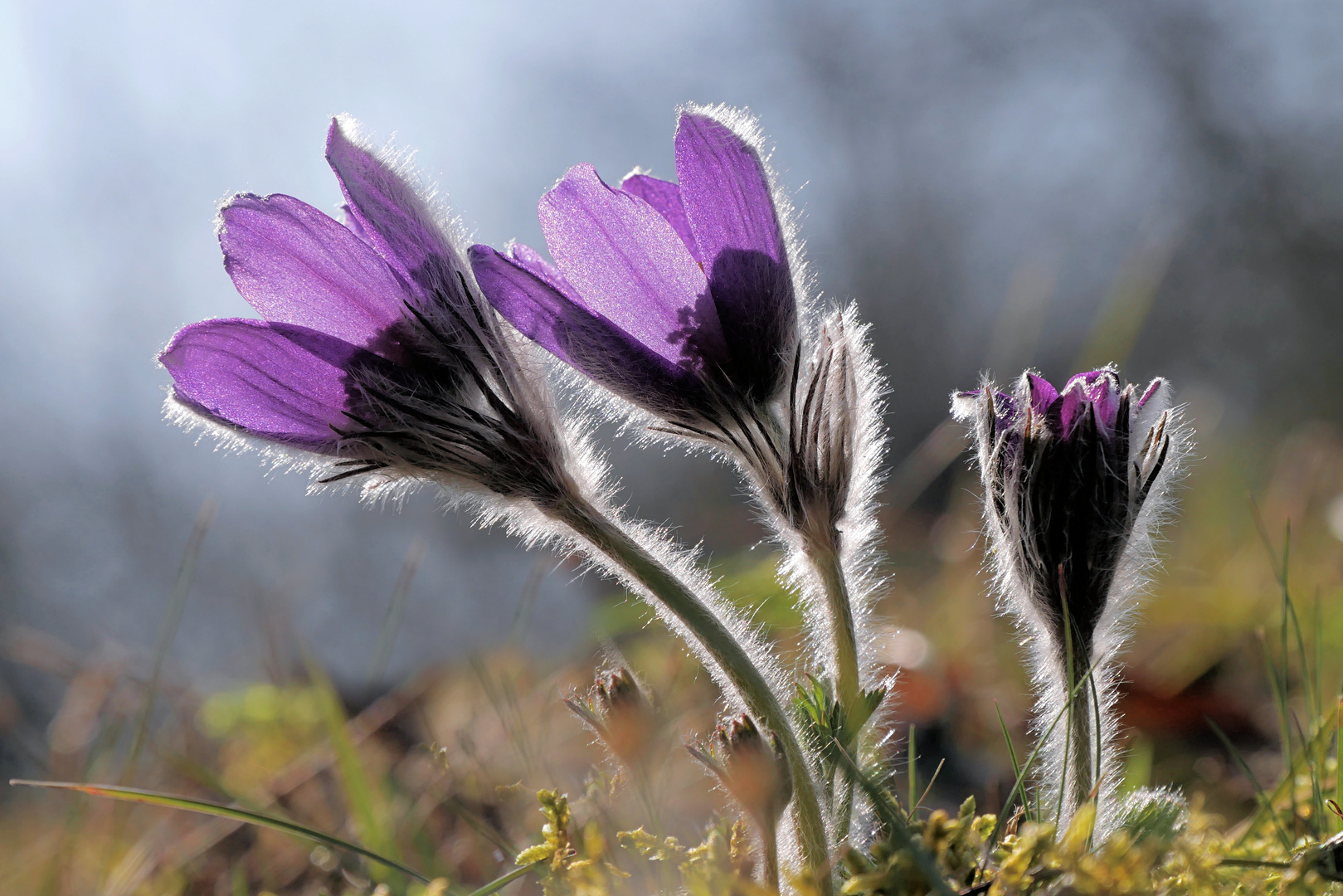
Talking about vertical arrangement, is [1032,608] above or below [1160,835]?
above

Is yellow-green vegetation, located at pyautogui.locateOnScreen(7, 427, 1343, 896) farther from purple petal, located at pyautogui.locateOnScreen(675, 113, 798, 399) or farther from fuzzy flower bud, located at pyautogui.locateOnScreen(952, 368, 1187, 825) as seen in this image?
purple petal, located at pyautogui.locateOnScreen(675, 113, 798, 399)

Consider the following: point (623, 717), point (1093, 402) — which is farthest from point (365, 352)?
point (1093, 402)

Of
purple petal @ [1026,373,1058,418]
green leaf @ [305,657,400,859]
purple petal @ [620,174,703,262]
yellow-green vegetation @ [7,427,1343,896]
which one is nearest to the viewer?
yellow-green vegetation @ [7,427,1343,896]

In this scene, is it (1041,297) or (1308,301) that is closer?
(1041,297)

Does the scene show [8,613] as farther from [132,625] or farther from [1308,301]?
[1308,301]

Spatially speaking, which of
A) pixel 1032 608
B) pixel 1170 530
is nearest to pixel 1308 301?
pixel 1170 530

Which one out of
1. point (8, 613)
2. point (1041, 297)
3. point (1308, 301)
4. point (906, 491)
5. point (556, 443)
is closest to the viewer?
point (556, 443)

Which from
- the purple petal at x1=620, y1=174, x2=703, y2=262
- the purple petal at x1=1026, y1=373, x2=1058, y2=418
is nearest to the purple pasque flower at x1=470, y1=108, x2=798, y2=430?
the purple petal at x1=620, y1=174, x2=703, y2=262

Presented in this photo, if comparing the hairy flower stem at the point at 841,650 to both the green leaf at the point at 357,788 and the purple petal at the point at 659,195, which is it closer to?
the purple petal at the point at 659,195
